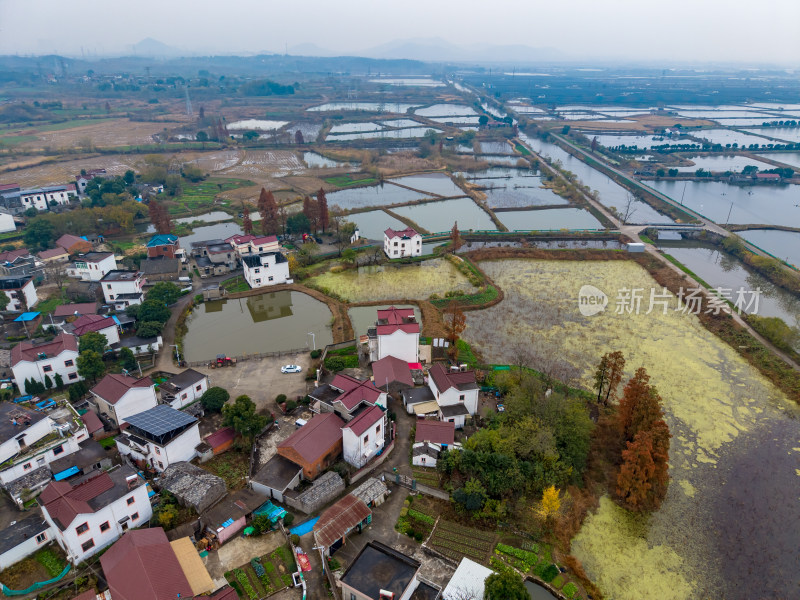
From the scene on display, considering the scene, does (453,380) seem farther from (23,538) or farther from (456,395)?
(23,538)

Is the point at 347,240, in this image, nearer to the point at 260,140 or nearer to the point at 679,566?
the point at 679,566

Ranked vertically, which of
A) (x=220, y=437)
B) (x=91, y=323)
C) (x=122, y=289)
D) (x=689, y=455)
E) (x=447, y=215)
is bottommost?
(x=689, y=455)

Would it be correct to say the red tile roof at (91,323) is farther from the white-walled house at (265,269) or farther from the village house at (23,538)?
the village house at (23,538)

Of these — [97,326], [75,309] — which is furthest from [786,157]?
[75,309]

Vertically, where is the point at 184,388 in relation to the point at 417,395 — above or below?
above

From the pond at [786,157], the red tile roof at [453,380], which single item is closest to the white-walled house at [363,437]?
the red tile roof at [453,380]

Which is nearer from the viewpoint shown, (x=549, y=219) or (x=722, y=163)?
(x=549, y=219)

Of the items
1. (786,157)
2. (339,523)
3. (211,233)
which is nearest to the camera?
(339,523)

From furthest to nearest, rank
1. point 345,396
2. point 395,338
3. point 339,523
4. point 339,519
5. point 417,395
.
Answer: point 395,338
point 417,395
point 345,396
point 339,519
point 339,523
